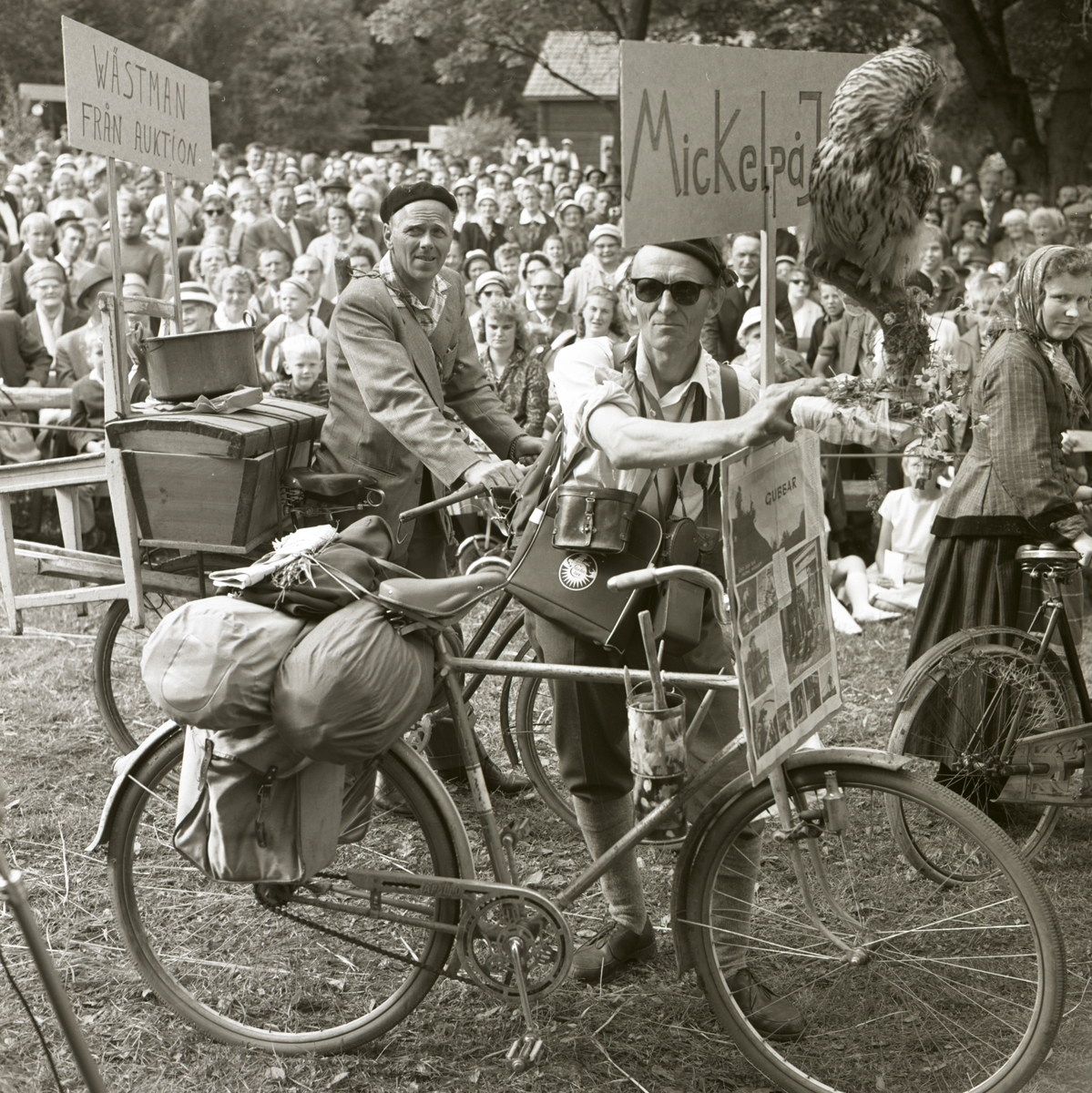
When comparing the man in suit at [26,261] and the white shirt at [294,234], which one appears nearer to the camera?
the man in suit at [26,261]

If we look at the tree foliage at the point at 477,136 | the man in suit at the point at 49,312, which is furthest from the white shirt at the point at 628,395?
the tree foliage at the point at 477,136

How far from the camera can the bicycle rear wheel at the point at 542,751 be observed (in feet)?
14.3

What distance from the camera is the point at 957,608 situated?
4.41 meters

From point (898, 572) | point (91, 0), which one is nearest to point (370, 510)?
point (898, 572)

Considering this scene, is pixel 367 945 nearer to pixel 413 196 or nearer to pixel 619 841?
pixel 619 841

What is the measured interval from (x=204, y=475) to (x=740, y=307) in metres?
5.79

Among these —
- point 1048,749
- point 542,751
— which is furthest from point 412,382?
point 1048,749

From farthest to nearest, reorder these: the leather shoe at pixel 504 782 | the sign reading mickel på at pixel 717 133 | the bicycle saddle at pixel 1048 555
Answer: the leather shoe at pixel 504 782 → the bicycle saddle at pixel 1048 555 → the sign reading mickel på at pixel 717 133

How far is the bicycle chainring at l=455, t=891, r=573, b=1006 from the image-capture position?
9.87 ft

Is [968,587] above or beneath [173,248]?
beneath

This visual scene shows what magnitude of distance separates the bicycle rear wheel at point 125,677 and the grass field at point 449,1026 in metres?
0.56

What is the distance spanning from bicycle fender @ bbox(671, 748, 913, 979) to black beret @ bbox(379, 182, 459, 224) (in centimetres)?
210

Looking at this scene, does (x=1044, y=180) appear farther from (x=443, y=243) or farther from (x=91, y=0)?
(x=91, y=0)

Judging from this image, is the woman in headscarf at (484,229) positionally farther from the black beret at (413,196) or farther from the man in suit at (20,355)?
the black beret at (413,196)
